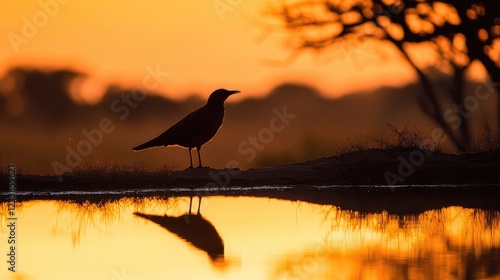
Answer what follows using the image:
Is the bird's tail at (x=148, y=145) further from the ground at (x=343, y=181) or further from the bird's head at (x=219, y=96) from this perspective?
the bird's head at (x=219, y=96)

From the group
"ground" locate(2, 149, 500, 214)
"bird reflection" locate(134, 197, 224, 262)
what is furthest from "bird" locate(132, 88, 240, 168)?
"bird reflection" locate(134, 197, 224, 262)

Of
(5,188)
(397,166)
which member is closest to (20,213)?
(5,188)

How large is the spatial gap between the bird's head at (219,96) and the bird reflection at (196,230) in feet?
15.5

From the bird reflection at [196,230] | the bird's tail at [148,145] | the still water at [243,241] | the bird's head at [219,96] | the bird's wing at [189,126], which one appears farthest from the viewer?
the bird's tail at [148,145]

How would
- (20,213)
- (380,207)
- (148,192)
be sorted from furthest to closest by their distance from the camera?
1. (148,192)
2. (380,207)
3. (20,213)

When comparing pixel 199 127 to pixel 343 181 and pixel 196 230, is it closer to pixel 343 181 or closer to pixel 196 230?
pixel 343 181

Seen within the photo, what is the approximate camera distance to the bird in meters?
18.9

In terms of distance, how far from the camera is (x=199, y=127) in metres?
18.9

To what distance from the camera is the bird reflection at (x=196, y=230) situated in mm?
11016

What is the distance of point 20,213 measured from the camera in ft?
47.4

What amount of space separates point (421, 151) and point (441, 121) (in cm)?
687

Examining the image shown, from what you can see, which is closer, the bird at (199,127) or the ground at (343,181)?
the ground at (343,181)

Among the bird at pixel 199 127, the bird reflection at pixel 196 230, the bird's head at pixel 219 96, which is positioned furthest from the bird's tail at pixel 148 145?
the bird reflection at pixel 196 230

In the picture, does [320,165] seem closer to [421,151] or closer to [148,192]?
[421,151]
